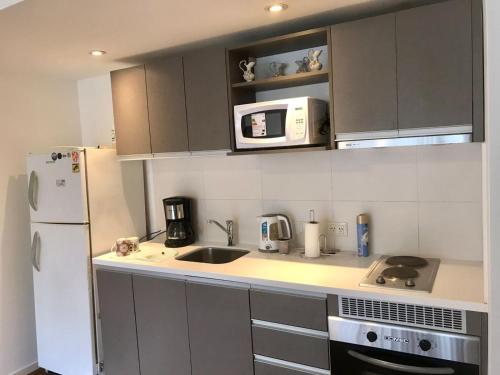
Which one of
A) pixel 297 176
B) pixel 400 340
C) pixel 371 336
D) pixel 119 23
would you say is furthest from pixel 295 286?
pixel 119 23

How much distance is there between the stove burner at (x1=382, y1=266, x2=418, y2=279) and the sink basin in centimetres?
96

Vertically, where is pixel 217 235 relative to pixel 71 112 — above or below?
below

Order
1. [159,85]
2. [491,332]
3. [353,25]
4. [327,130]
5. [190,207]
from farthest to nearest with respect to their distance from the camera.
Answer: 1. [190,207]
2. [159,85]
3. [327,130]
4. [353,25]
5. [491,332]

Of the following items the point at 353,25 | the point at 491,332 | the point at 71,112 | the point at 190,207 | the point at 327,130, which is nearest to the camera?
the point at 491,332

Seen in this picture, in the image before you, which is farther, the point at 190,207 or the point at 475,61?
the point at 190,207

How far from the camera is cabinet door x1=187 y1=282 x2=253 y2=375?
1.99 metres

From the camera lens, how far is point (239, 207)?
2691 millimetres

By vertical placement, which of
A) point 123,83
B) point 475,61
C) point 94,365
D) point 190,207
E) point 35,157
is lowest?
point 94,365

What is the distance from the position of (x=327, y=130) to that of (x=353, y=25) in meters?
0.54

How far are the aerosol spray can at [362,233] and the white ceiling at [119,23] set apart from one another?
1109 mm

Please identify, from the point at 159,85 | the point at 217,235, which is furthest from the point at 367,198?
the point at 159,85

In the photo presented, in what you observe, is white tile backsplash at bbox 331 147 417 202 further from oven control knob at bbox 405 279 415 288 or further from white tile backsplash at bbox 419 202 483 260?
oven control knob at bbox 405 279 415 288

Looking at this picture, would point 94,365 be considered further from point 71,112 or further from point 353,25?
point 353,25

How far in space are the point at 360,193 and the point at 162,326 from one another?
1378 mm
